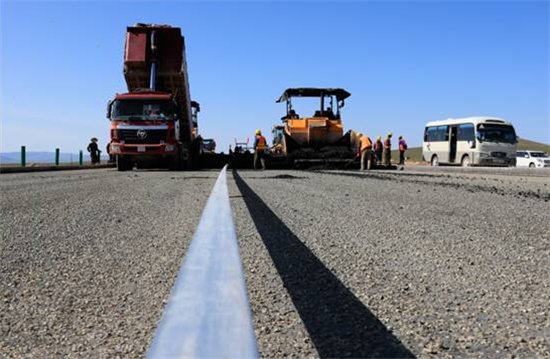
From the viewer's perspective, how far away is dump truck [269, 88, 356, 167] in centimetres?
2180

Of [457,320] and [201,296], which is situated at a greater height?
[201,296]

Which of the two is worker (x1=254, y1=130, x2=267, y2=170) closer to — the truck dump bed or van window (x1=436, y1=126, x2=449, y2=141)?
the truck dump bed

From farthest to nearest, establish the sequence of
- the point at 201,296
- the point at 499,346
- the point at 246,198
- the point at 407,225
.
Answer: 1. the point at 246,198
2. the point at 407,225
3. the point at 499,346
4. the point at 201,296

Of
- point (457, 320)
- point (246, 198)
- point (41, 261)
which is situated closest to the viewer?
point (457, 320)

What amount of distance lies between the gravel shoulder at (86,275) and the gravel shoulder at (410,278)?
20.8 inches

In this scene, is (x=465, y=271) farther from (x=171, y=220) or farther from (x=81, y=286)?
(x=171, y=220)

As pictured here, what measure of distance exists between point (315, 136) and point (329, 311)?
20348 millimetres

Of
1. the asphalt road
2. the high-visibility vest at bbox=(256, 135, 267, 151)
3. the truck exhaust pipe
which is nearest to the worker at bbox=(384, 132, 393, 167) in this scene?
the high-visibility vest at bbox=(256, 135, 267, 151)

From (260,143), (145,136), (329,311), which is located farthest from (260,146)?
(329,311)

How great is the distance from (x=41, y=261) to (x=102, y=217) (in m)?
2.16

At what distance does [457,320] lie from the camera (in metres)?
2.40

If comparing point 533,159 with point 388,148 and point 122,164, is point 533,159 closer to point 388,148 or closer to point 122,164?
point 388,148

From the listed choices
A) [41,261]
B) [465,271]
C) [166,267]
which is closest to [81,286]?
[166,267]

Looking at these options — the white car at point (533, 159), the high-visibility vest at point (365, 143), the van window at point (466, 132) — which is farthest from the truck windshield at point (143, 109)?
the white car at point (533, 159)
